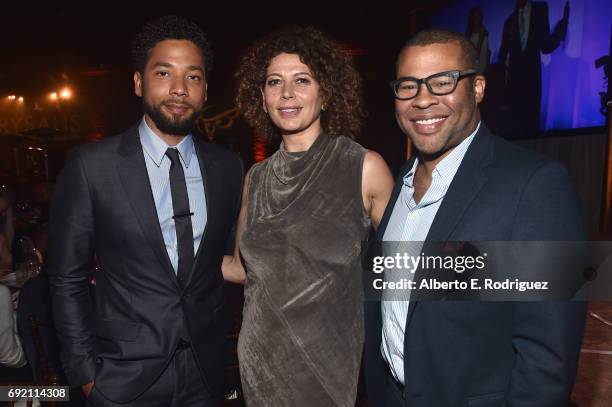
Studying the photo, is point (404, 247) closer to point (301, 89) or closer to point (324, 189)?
point (324, 189)

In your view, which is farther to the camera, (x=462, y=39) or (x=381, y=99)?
(x=381, y=99)

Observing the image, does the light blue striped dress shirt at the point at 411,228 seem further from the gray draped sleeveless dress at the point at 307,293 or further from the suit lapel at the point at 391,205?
the gray draped sleeveless dress at the point at 307,293

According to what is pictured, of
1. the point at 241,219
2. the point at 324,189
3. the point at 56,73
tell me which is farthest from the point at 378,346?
the point at 56,73

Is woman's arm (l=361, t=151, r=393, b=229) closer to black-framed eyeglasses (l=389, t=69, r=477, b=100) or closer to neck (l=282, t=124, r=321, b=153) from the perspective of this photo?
neck (l=282, t=124, r=321, b=153)

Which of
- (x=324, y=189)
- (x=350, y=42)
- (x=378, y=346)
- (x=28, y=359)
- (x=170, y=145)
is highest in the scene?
(x=350, y=42)

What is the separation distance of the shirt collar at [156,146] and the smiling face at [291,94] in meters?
0.36

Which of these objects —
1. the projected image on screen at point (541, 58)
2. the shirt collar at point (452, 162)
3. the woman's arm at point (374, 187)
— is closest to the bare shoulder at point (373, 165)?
the woman's arm at point (374, 187)

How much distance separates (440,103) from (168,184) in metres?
0.95

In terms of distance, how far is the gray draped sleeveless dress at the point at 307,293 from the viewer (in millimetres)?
1630

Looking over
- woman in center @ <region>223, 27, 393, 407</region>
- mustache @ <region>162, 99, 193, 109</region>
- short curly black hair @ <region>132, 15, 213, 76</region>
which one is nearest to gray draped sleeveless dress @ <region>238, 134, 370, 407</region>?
woman in center @ <region>223, 27, 393, 407</region>

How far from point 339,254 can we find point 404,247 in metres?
0.36

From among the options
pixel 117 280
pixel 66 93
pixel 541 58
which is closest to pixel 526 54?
pixel 541 58

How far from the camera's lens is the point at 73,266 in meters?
1.56

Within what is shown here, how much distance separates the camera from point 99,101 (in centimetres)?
1052
